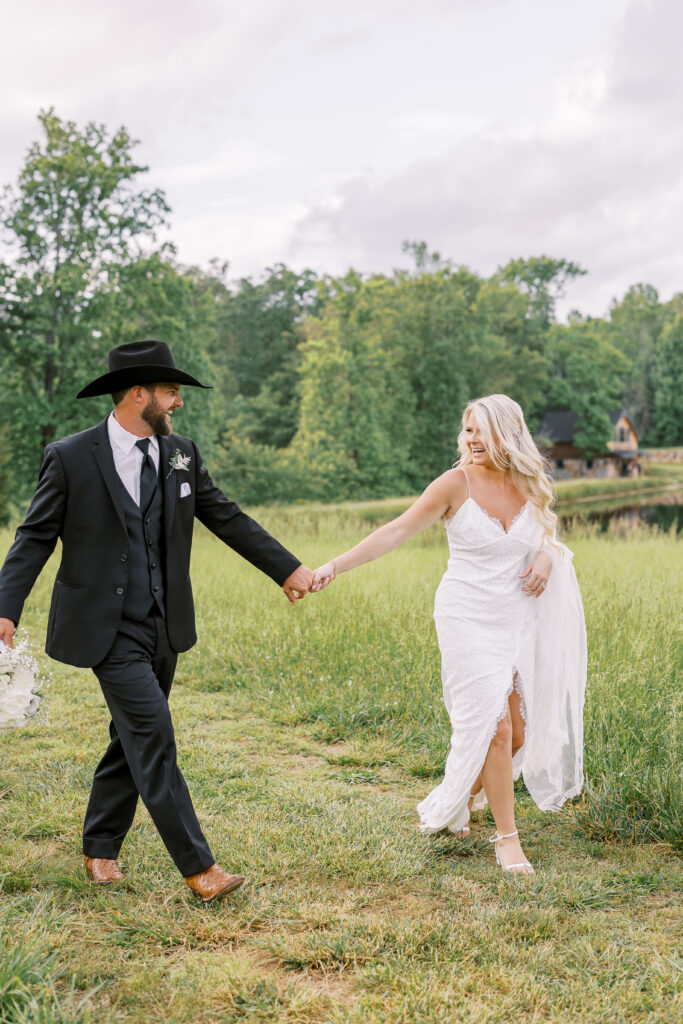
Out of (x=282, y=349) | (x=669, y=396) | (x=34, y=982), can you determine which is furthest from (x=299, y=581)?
(x=669, y=396)

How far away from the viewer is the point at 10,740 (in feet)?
19.8

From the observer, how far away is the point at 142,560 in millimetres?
3797

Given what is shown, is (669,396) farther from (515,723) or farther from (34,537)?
(34,537)

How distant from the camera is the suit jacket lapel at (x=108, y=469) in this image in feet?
12.2

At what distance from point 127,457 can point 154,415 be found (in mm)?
209

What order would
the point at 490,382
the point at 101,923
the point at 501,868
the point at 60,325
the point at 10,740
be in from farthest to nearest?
the point at 490,382 < the point at 60,325 < the point at 10,740 < the point at 501,868 < the point at 101,923

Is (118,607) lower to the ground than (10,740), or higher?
higher

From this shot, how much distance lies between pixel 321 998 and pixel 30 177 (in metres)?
25.3

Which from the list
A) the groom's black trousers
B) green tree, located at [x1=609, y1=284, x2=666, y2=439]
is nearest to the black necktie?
the groom's black trousers

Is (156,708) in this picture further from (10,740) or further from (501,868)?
(10,740)

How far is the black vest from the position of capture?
3.78 meters

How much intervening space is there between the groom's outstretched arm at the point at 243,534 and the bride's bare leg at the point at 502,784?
1.15 m

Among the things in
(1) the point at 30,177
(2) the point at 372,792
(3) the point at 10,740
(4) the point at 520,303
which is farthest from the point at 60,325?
(4) the point at 520,303

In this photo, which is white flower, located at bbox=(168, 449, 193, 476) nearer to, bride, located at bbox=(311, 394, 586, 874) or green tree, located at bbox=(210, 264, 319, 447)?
bride, located at bbox=(311, 394, 586, 874)
